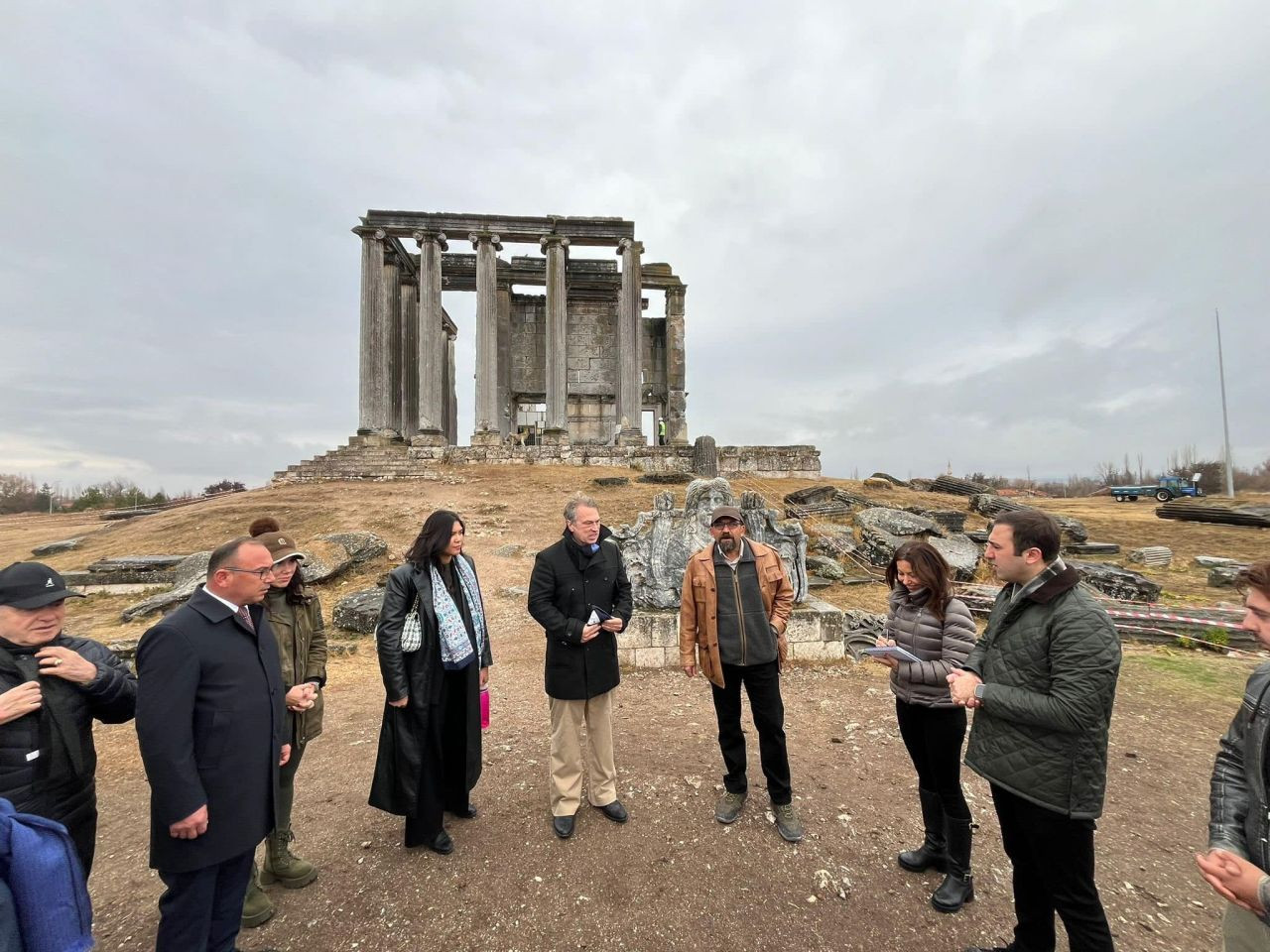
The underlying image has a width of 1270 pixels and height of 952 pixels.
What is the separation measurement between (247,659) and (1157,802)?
5.68 meters

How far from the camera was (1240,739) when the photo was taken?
170 cm

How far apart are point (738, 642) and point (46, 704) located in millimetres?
3219

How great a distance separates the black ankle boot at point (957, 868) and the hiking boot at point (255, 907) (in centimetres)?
342

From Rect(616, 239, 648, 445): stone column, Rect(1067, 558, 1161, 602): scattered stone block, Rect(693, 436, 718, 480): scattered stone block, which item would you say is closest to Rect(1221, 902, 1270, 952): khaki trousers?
Rect(1067, 558, 1161, 602): scattered stone block

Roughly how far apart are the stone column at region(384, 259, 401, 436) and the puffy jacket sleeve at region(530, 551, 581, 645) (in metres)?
21.6

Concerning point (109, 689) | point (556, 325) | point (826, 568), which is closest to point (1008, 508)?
point (826, 568)

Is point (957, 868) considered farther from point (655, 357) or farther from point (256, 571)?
point (655, 357)

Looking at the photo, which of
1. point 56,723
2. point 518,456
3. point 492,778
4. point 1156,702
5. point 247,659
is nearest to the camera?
point 56,723

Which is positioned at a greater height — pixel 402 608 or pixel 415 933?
pixel 402 608

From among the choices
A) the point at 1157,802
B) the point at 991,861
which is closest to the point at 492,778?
the point at 991,861

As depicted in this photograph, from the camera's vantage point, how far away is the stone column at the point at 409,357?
82.2 ft

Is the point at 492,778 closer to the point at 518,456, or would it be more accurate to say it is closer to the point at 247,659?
the point at 247,659

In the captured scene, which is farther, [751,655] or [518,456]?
[518,456]

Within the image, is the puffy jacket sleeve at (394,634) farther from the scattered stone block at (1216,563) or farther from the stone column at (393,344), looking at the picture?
the stone column at (393,344)
